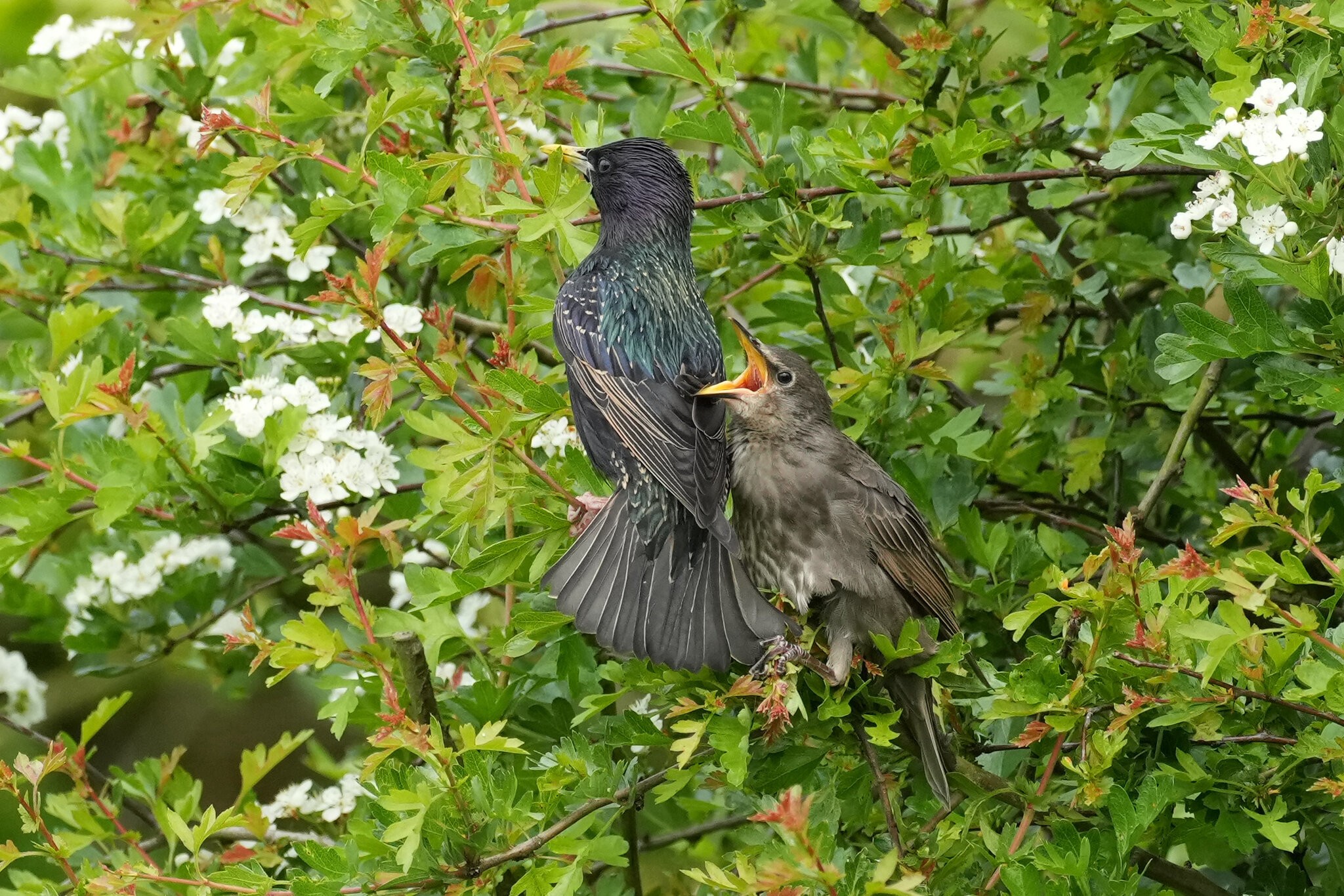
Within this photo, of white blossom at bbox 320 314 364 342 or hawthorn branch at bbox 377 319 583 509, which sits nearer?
hawthorn branch at bbox 377 319 583 509

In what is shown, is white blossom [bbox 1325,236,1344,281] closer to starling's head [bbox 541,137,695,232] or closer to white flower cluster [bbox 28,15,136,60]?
starling's head [bbox 541,137,695,232]

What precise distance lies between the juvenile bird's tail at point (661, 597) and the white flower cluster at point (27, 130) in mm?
2109

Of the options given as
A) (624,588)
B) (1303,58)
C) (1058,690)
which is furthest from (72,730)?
(1303,58)

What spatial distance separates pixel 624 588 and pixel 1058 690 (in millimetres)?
872

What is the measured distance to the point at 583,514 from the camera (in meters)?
2.92

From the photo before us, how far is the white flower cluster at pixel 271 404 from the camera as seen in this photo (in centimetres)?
325

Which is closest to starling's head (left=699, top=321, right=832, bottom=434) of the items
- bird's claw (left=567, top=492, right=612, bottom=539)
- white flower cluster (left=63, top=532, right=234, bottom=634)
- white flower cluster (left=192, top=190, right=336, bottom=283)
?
bird's claw (left=567, top=492, right=612, bottom=539)

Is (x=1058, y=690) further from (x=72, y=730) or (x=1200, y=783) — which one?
(x=72, y=730)

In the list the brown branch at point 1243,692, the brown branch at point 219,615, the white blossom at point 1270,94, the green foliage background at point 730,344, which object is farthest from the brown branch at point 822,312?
the brown branch at point 219,615

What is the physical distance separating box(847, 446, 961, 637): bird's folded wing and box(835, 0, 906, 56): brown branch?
1071 millimetres

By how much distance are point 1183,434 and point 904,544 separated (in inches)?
25.7

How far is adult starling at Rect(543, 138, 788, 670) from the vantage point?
9.12 feet

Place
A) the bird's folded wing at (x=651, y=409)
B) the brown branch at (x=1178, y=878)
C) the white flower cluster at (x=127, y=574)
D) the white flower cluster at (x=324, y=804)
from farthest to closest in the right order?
the white flower cluster at (x=127, y=574)
the white flower cluster at (x=324, y=804)
the bird's folded wing at (x=651, y=409)
the brown branch at (x=1178, y=878)

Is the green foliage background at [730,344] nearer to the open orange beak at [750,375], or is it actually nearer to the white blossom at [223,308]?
the white blossom at [223,308]
